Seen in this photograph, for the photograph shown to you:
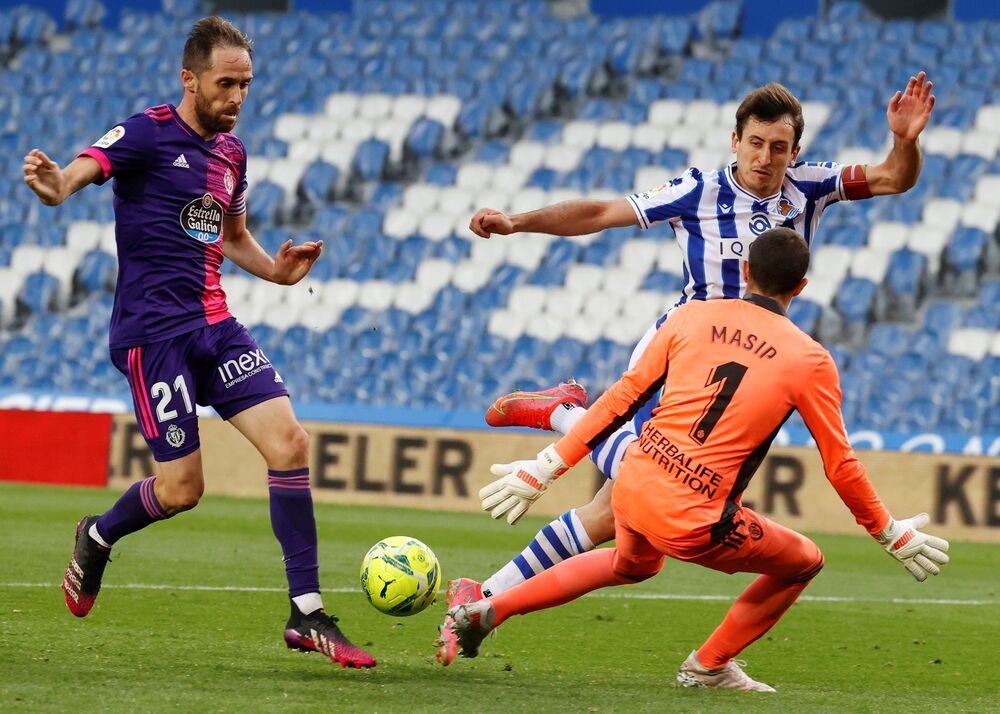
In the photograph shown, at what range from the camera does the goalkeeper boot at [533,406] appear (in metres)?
5.70

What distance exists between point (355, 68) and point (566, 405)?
1435 cm

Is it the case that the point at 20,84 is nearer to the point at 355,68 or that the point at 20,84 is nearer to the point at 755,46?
the point at 355,68

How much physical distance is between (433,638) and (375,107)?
1349cm

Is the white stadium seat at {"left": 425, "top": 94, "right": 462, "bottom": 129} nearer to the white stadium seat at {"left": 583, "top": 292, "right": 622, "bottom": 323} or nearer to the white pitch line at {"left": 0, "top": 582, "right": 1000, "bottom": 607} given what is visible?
the white stadium seat at {"left": 583, "top": 292, "right": 622, "bottom": 323}

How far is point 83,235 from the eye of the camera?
18.1 m

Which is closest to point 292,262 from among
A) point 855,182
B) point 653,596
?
point 855,182

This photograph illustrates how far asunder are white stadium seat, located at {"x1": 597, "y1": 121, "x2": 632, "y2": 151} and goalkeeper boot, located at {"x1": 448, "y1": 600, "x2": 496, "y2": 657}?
1293 cm

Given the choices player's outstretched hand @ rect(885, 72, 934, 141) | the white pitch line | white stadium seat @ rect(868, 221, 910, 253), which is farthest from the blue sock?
white stadium seat @ rect(868, 221, 910, 253)

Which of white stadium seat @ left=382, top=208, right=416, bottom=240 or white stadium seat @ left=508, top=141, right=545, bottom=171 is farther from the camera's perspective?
white stadium seat @ left=508, top=141, right=545, bottom=171

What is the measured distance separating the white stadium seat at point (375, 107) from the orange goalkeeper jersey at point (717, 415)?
47.4 ft

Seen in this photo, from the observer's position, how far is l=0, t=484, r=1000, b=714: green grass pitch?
175 inches

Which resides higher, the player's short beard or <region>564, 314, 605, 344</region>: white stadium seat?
the player's short beard

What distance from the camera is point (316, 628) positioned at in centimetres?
496

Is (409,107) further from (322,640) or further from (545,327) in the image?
(322,640)
